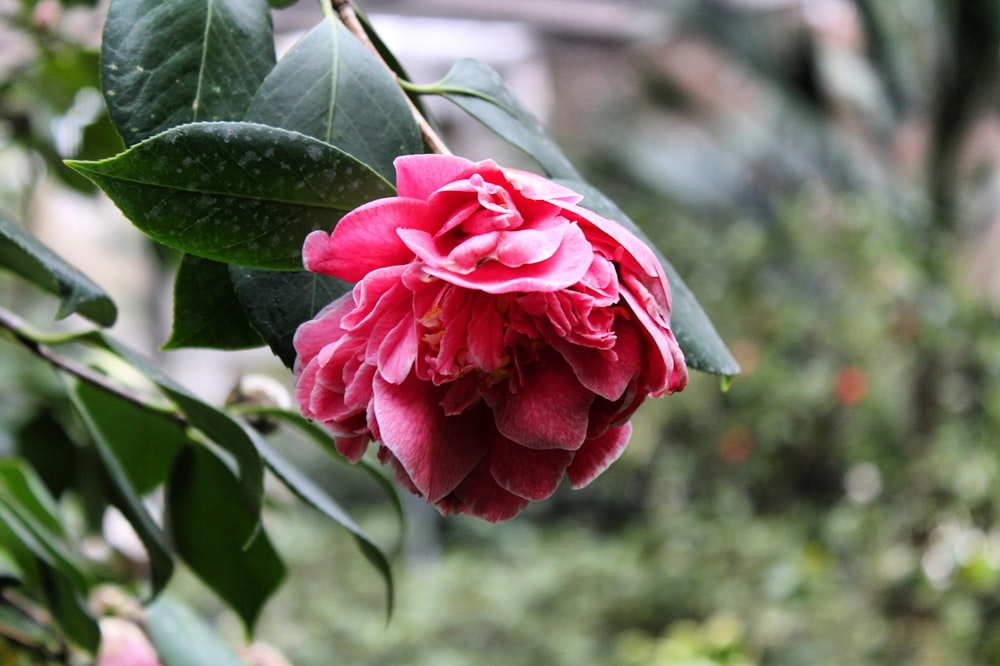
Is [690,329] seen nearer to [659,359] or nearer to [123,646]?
[659,359]

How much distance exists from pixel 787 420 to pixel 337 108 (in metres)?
2.76

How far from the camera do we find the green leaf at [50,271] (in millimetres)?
321

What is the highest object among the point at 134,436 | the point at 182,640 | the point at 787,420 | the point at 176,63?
the point at 176,63

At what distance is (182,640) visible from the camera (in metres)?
0.51

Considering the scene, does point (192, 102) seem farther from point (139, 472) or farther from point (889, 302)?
point (889, 302)

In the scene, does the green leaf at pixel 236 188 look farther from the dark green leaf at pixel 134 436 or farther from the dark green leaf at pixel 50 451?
the dark green leaf at pixel 50 451

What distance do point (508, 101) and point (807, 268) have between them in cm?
271

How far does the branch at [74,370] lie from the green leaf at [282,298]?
0.17m

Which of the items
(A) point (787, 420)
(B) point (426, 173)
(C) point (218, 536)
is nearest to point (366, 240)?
(B) point (426, 173)

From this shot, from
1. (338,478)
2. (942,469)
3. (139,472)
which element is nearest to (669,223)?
(942,469)

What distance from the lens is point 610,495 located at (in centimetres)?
377

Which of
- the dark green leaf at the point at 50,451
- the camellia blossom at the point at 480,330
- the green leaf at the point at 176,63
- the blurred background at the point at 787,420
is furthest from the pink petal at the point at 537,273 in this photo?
the blurred background at the point at 787,420

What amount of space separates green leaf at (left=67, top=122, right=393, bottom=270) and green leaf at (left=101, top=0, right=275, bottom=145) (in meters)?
0.04

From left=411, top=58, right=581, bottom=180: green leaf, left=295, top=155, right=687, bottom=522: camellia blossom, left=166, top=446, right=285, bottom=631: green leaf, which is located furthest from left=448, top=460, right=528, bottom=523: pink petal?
left=166, top=446, right=285, bottom=631: green leaf
